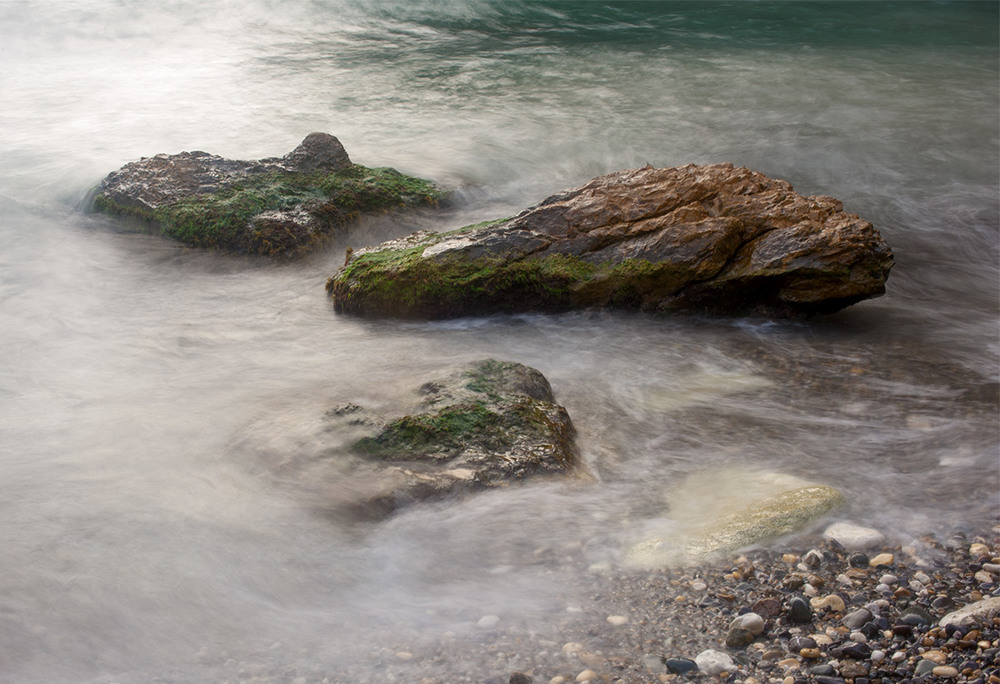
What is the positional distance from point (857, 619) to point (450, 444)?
215 centimetres

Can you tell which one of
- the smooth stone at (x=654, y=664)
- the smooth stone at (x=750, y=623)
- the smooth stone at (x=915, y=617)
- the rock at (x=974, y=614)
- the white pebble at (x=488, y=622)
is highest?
the rock at (x=974, y=614)

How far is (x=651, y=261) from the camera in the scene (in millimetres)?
6562

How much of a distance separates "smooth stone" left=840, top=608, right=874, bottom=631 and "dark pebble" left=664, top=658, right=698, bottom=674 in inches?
26.3

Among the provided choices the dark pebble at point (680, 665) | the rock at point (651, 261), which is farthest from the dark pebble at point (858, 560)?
the rock at point (651, 261)

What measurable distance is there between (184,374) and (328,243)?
266 cm

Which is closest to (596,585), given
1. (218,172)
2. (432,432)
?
(432,432)

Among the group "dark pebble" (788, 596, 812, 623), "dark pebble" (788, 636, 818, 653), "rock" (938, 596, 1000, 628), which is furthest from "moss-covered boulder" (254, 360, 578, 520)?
"rock" (938, 596, 1000, 628)

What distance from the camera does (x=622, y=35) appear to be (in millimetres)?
17234

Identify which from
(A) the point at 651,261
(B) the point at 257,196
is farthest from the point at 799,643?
(B) the point at 257,196

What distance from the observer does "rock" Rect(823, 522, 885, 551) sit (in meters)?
3.89

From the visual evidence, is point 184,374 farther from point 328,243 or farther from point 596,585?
point 596,585

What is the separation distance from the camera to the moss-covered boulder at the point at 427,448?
4.33 m

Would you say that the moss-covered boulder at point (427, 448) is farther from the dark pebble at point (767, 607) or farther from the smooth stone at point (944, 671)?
the smooth stone at point (944, 671)

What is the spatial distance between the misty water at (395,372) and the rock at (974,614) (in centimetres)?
73
